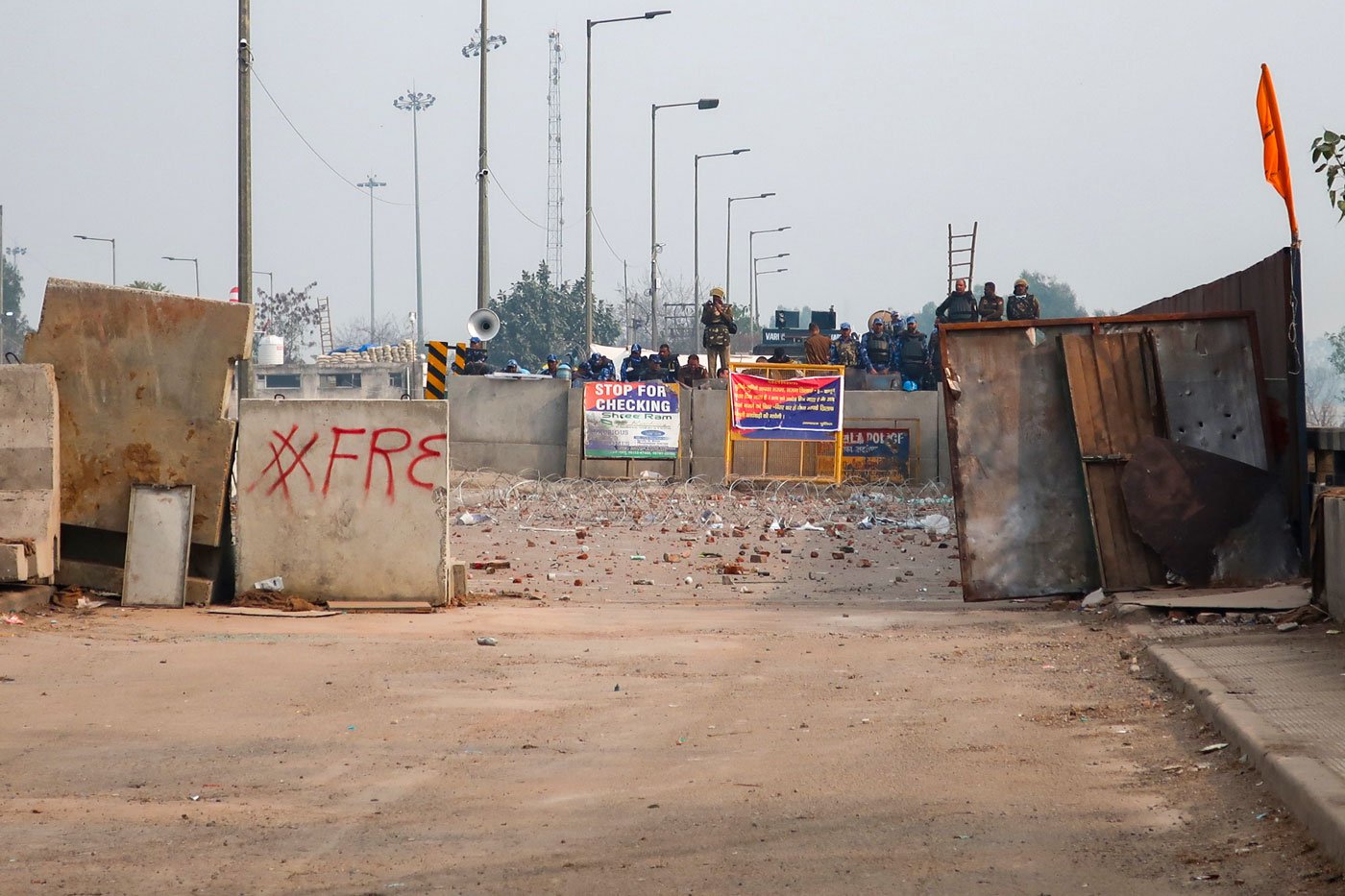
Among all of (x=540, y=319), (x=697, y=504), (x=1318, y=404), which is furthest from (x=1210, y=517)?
(x=1318, y=404)

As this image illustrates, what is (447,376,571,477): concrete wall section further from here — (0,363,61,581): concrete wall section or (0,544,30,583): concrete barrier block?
(0,544,30,583): concrete barrier block

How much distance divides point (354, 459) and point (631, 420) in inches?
518

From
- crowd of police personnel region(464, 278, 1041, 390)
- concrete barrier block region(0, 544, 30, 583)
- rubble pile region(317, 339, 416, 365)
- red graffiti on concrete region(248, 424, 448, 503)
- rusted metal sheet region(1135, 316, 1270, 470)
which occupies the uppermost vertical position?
rubble pile region(317, 339, 416, 365)

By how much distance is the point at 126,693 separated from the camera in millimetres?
7141

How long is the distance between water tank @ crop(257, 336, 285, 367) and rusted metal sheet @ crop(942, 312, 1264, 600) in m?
51.6

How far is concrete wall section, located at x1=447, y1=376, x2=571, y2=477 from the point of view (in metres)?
23.9

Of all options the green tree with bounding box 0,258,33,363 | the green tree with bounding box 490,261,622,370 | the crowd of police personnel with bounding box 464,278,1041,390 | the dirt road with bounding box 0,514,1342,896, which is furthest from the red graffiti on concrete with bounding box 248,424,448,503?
the green tree with bounding box 0,258,33,363

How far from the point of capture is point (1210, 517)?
10195mm

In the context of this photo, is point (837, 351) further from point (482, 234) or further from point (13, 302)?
point (13, 302)

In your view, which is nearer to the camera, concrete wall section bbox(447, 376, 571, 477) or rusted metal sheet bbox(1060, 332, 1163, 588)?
rusted metal sheet bbox(1060, 332, 1163, 588)

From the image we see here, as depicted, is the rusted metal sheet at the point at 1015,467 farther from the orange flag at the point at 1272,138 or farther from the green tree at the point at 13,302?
the green tree at the point at 13,302

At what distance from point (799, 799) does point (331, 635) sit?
4.88 metres

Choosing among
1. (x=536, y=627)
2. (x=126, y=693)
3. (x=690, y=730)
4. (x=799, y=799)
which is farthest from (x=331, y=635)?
(x=799, y=799)

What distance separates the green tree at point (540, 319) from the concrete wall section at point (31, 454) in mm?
59692
